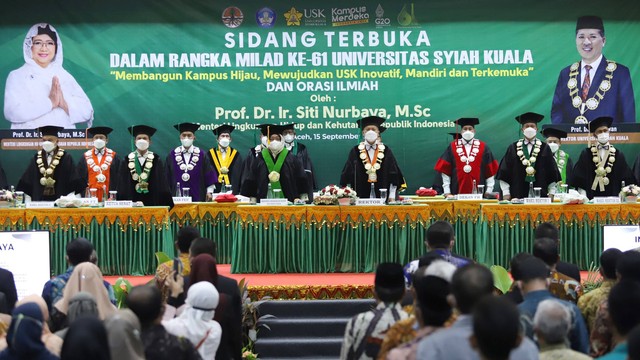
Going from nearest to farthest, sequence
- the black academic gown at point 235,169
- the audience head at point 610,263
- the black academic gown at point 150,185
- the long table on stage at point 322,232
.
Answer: the audience head at point 610,263
the long table on stage at point 322,232
the black academic gown at point 150,185
the black academic gown at point 235,169

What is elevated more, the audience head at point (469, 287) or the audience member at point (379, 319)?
the audience head at point (469, 287)

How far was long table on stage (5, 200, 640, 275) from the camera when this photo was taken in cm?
1017

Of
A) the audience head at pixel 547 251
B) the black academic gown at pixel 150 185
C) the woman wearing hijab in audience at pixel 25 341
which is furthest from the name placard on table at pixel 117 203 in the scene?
the woman wearing hijab in audience at pixel 25 341

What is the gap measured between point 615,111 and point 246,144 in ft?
19.7

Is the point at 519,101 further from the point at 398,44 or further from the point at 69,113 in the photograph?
the point at 69,113

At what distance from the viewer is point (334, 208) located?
1016 centimetres

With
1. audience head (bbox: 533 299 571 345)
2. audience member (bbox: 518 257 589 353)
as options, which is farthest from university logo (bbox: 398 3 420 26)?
audience head (bbox: 533 299 571 345)

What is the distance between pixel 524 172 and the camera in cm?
1191

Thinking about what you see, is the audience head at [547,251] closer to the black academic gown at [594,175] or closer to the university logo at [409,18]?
the black academic gown at [594,175]

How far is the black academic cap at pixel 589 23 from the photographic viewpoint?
15.2 metres

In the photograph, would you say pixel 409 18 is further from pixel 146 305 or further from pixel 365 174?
pixel 146 305

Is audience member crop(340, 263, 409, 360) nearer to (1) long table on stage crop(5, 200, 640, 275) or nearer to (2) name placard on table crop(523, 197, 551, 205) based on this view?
(1) long table on stage crop(5, 200, 640, 275)

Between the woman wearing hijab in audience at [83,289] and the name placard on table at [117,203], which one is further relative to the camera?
the name placard on table at [117,203]

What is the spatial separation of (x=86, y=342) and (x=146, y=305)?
1.91ft
